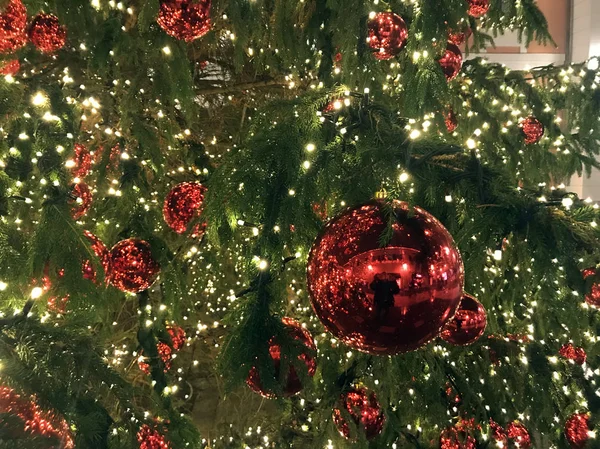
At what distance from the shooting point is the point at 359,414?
1211 millimetres

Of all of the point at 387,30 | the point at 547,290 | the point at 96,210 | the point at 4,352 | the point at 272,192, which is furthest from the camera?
the point at 96,210

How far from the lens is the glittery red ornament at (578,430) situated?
49.0 inches

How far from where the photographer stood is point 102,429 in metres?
0.67

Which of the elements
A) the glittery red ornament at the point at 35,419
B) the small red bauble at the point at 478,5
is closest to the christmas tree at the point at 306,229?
the glittery red ornament at the point at 35,419

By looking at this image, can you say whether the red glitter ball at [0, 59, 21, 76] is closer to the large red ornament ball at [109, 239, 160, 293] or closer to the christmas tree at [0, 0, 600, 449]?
the christmas tree at [0, 0, 600, 449]

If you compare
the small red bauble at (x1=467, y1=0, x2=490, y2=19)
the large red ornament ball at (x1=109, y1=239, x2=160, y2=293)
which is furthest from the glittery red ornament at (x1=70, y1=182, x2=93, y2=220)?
the small red bauble at (x1=467, y1=0, x2=490, y2=19)

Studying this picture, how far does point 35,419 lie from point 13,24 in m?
0.97

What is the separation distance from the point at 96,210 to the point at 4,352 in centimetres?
111

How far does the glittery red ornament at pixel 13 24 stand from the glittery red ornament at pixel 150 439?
97 centimetres

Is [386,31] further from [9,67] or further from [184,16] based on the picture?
Answer: [9,67]

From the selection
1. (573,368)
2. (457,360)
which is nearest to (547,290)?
(457,360)

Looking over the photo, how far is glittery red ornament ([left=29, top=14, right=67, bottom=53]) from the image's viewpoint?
1316 millimetres

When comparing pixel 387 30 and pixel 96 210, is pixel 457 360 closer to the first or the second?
pixel 387 30

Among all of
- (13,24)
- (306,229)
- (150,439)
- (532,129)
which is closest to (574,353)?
(532,129)
